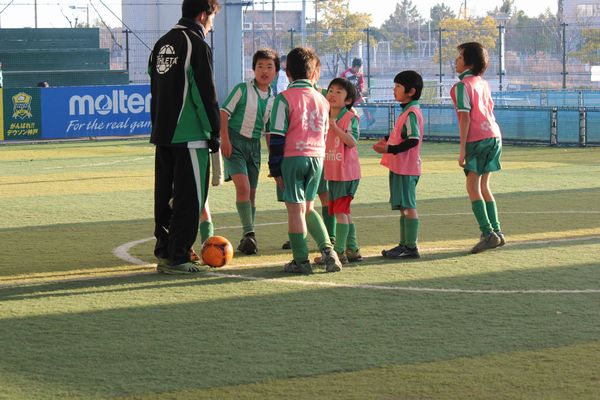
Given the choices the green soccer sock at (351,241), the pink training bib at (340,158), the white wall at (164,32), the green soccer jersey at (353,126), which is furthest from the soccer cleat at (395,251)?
the white wall at (164,32)

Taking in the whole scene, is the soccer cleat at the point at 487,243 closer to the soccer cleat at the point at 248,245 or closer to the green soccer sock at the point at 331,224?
the green soccer sock at the point at 331,224

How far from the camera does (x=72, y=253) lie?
10.2 meters

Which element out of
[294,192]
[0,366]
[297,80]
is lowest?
[0,366]

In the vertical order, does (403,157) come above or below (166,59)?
below

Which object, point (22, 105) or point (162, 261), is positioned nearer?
point (162, 261)

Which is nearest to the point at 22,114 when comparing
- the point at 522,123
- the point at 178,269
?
the point at 522,123

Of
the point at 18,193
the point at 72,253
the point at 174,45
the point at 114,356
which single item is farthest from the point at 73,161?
the point at 114,356

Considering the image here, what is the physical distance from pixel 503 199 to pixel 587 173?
154 inches

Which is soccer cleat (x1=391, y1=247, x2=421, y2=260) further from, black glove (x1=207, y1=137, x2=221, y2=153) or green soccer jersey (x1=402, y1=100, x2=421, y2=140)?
black glove (x1=207, y1=137, x2=221, y2=153)

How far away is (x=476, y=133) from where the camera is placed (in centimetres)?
1020

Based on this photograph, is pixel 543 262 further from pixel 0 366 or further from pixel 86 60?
pixel 86 60

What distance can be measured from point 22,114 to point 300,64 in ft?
65.1

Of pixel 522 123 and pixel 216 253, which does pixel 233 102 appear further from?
pixel 522 123

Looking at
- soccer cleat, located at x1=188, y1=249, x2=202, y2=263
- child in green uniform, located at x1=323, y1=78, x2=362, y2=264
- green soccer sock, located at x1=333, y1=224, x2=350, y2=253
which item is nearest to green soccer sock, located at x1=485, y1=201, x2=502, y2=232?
child in green uniform, located at x1=323, y1=78, x2=362, y2=264
